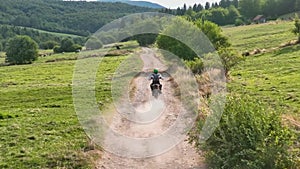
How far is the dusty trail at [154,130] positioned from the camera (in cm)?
1588

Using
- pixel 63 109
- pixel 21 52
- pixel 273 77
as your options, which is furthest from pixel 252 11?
pixel 63 109

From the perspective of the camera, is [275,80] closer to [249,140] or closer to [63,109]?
[63,109]

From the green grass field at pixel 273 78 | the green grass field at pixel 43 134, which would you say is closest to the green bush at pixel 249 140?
the green grass field at pixel 43 134

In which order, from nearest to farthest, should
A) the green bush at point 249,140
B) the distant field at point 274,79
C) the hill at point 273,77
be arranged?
1. the green bush at point 249,140
2. the hill at point 273,77
3. the distant field at point 274,79

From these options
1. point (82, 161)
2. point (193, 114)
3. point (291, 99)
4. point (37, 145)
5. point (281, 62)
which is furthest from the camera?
point (281, 62)

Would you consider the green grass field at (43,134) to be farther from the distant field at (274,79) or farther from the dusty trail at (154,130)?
the distant field at (274,79)

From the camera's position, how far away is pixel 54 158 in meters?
15.6

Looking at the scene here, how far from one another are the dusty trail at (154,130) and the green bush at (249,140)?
1.49 meters

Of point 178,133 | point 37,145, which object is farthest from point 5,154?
point 178,133

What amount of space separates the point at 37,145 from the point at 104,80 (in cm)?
2305

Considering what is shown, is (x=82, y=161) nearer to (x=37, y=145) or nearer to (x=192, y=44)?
(x=37, y=145)

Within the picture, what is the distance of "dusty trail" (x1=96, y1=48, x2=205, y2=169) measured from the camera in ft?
52.1

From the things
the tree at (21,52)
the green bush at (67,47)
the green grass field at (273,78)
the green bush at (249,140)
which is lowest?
the green bush at (67,47)

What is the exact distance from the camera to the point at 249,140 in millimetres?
13359
